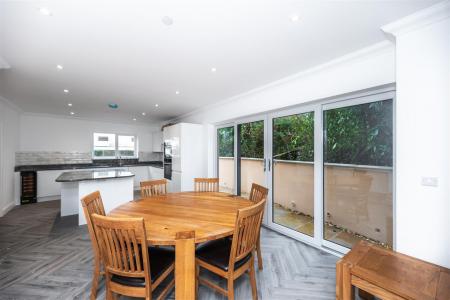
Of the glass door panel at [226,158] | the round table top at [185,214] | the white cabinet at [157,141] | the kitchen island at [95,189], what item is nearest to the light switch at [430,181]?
the round table top at [185,214]

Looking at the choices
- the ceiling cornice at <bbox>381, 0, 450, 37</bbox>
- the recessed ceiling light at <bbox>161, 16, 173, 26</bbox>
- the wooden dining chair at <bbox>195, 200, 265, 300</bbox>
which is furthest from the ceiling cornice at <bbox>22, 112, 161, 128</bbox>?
the ceiling cornice at <bbox>381, 0, 450, 37</bbox>

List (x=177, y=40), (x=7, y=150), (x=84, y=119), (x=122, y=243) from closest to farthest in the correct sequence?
(x=122, y=243)
(x=177, y=40)
(x=7, y=150)
(x=84, y=119)

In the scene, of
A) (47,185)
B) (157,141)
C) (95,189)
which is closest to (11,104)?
(47,185)

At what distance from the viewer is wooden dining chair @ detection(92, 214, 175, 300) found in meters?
1.28

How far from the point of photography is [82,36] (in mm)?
1860

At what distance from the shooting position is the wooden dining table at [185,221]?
140cm

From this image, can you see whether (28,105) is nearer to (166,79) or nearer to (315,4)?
(166,79)

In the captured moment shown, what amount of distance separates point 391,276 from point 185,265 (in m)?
1.48

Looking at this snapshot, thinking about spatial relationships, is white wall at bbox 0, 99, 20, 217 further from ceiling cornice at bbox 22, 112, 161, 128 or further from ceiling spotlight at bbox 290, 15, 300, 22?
ceiling spotlight at bbox 290, 15, 300, 22

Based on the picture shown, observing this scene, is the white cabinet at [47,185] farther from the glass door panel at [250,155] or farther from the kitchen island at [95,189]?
the glass door panel at [250,155]

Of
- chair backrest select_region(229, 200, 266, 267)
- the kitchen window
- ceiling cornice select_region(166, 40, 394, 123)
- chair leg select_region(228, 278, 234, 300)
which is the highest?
ceiling cornice select_region(166, 40, 394, 123)

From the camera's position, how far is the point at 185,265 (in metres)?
1.42

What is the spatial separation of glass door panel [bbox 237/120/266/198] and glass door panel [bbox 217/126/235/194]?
0.26 meters

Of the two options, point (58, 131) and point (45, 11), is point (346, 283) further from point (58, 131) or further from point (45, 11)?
point (58, 131)
